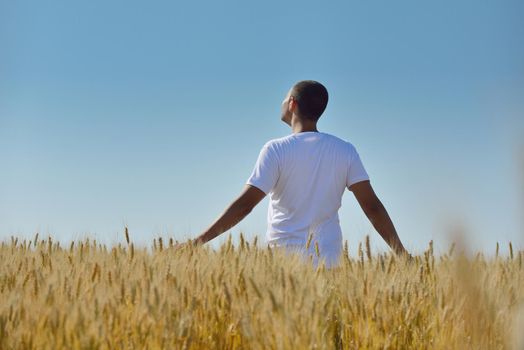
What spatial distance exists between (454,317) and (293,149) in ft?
5.10

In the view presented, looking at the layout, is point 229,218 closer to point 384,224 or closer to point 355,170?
point 355,170

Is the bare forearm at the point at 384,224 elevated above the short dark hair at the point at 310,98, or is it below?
below

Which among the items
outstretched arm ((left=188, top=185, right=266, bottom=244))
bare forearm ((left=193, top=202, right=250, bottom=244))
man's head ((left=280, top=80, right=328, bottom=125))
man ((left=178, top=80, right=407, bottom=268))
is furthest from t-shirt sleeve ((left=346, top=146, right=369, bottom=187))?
bare forearm ((left=193, top=202, right=250, bottom=244))

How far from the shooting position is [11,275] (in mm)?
3164

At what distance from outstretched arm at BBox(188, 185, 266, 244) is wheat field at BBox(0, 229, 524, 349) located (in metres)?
0.57

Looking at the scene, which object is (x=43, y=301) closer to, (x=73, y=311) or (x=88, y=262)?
(x=73, y=311)

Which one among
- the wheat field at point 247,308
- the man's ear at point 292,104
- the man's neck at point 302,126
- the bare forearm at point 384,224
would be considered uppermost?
the man's ear at point 292,104

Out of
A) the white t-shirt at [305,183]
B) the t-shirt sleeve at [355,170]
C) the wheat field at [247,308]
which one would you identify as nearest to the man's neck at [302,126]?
the white t-shirt at [305,183]

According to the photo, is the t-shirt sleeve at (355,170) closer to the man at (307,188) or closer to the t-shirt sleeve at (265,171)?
the man at (307,188)

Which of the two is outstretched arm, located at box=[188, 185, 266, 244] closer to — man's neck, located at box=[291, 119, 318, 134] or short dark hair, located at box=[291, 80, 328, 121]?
man's neck, located at box=[291, 119, 318, 134]

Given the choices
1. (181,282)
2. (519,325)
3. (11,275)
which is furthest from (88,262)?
(519,325)

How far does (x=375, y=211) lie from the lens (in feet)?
12.9

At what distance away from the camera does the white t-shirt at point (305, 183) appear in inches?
147

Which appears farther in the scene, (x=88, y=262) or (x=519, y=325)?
(x=88, y=262)
